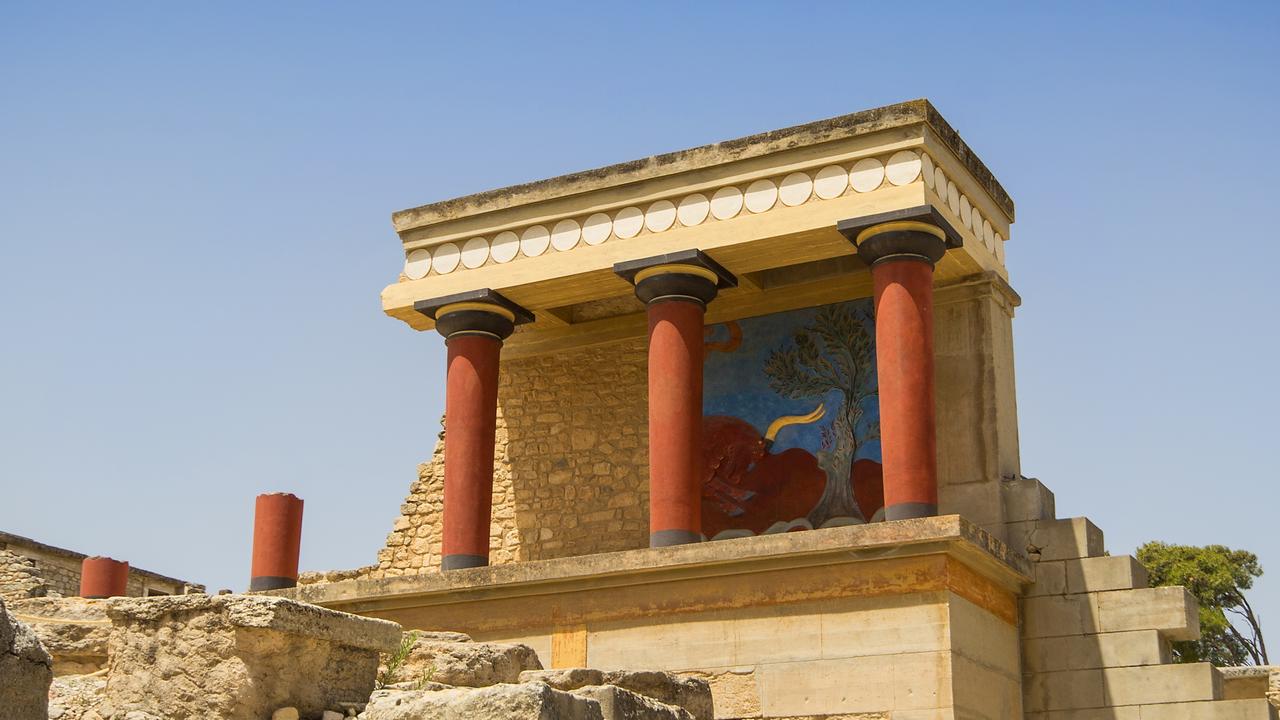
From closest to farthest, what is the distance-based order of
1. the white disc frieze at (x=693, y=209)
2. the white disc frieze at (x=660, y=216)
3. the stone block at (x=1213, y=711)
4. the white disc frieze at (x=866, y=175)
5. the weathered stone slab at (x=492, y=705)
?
the weathered stone slab at (x=492, y=705) < the stone block at (x=1213, y=711) < the white disc frieze at (x=866, y=175) < the white disc frieze at (x=693, y=209) < the white disc frieze at (x=660, y=216)

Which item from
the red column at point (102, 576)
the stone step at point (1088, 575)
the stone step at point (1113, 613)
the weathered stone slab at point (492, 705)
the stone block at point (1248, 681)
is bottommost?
the weathered stone slab at point (492, 705)

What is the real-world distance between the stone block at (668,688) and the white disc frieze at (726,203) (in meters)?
6.63

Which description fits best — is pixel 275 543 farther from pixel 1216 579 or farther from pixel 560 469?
pixel 1216 579

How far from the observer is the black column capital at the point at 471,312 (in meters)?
14.2

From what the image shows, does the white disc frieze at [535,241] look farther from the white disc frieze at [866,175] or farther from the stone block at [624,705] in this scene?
the stone block at [624,705]

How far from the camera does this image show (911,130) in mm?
12469

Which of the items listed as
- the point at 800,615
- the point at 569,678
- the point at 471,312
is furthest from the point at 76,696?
the point at 471,312

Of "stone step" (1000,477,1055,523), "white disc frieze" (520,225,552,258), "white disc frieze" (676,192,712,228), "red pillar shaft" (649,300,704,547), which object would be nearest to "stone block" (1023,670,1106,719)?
"stone step" (1000,477,1055,523)

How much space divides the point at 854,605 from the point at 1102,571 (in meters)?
2.37

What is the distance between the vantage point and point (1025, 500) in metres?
12.8

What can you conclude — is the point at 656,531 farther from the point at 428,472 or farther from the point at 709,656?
the point at 428,472

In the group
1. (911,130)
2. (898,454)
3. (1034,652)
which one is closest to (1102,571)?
(1034,652)

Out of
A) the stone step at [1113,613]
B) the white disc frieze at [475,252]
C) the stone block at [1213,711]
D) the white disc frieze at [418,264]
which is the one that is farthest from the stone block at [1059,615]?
the white disc frieze at [418,264]

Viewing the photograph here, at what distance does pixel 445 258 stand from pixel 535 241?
3.31 feet
